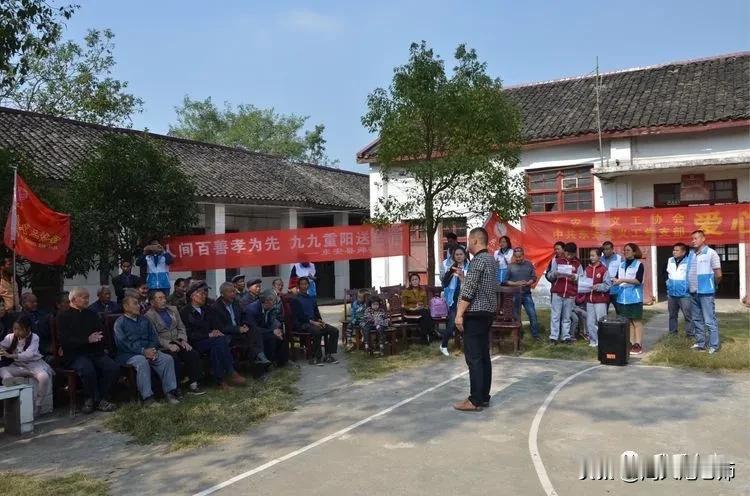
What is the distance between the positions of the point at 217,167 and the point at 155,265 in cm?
969

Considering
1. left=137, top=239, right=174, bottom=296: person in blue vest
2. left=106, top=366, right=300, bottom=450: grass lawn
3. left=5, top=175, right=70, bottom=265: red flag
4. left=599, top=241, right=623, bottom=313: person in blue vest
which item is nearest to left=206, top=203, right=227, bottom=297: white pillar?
left=137, top=239, right=174, bottom=296: person in blue vest

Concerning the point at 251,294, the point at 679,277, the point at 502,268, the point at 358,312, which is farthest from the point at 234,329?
the point at 679,277

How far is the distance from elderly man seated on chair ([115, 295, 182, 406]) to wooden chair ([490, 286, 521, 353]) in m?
4.98

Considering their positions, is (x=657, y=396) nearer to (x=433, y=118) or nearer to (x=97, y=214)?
(x=433, y=118)

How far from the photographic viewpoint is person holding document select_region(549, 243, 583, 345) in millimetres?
10172

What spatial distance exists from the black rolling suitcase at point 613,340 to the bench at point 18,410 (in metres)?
6.85

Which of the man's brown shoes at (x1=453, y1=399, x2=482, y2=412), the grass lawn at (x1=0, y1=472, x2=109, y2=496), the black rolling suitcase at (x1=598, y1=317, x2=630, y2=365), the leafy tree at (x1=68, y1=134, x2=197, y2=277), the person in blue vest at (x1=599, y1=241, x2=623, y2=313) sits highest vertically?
the leafy tree at (x1=68, y1=134, x2=197, y2=277)

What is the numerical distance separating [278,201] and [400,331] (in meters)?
10.6

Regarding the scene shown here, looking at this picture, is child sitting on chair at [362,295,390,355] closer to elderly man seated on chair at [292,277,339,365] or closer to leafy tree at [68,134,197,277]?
elderly man seated on chair at [292,277,339,365]

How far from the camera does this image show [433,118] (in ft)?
35.3

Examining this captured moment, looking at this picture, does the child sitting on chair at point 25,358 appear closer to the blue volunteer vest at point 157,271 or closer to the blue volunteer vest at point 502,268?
the blue volunteer vest at point 157,271

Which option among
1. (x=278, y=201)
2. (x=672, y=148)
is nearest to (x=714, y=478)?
(x=672, y=148)

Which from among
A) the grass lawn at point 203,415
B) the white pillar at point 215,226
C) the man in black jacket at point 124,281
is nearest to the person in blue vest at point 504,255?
the grass lawn at point 203,415

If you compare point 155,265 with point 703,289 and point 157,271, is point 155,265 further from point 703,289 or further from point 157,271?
point 703,289
